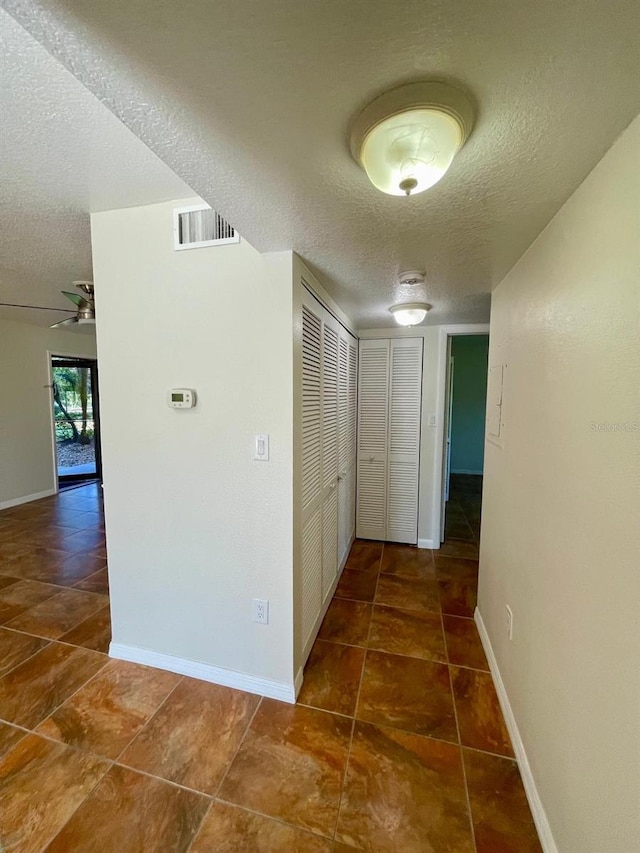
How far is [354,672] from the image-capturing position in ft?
5.88

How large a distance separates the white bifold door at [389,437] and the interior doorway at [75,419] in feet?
13.9

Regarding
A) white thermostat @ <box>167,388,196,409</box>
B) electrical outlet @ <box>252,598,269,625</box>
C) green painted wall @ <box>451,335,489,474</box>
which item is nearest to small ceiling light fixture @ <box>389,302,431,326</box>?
white thermostat @ <box>167,388,196,409</box>

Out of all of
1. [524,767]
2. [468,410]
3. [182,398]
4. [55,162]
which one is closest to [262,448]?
[182,398]

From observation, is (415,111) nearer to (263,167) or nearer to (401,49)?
(401,49)

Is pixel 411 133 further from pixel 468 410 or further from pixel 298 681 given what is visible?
pixel 468 410

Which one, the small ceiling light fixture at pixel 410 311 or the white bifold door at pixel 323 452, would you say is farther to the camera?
the small ceiling light fixture at pixel 410 311

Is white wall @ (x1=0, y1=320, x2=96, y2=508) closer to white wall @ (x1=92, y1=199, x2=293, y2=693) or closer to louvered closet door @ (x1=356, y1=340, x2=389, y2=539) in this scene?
white wall @ (x1=92, y1=199, x2=293, y2=693)

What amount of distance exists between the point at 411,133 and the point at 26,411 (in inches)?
218

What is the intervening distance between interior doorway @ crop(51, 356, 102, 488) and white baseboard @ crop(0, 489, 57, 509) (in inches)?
12.1

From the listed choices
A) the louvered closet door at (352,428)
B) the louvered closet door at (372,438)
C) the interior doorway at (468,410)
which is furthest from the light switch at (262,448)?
the interior doorway at (468,410)

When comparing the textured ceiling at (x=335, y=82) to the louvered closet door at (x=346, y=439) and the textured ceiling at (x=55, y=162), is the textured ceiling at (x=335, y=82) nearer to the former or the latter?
the textured ceiling at (x=55, y=162)

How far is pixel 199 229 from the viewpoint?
1.52 meters

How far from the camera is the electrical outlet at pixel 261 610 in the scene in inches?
63.3

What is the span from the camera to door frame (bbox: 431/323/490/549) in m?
3.04
